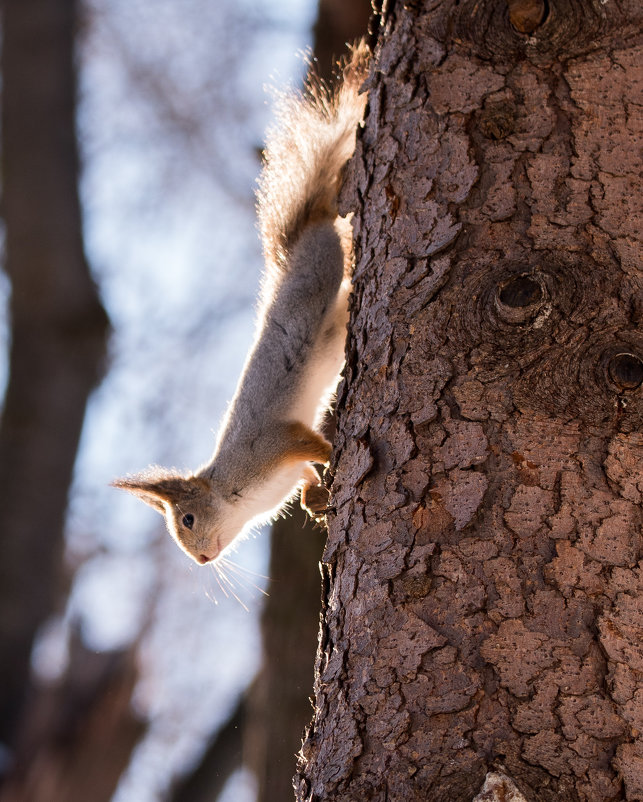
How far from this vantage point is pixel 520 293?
1.46 metres

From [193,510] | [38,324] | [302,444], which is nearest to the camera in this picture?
[302,444]

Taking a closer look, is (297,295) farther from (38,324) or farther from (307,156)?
Result: (38,324)

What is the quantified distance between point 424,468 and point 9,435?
3.04 m

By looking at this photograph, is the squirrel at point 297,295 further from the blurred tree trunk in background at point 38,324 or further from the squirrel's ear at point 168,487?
the blurred tree trunk in background at point 38,324

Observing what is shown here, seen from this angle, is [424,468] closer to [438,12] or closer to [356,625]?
[356,625]

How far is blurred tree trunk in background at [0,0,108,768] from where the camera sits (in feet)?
12.9

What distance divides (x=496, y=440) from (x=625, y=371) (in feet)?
0.77

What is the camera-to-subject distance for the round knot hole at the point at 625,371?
1393 mm

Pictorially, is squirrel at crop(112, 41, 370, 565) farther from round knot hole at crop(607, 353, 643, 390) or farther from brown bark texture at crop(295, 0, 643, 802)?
round knot hole at crop(607, 353, 643, 390)

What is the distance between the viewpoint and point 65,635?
14.9ft

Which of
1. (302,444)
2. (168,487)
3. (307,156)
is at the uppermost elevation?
(307,156)

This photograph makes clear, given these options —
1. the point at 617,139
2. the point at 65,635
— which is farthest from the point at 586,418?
the point at 65,635

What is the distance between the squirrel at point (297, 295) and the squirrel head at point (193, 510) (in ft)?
0.43

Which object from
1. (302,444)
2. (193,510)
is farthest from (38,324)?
(302,444)
